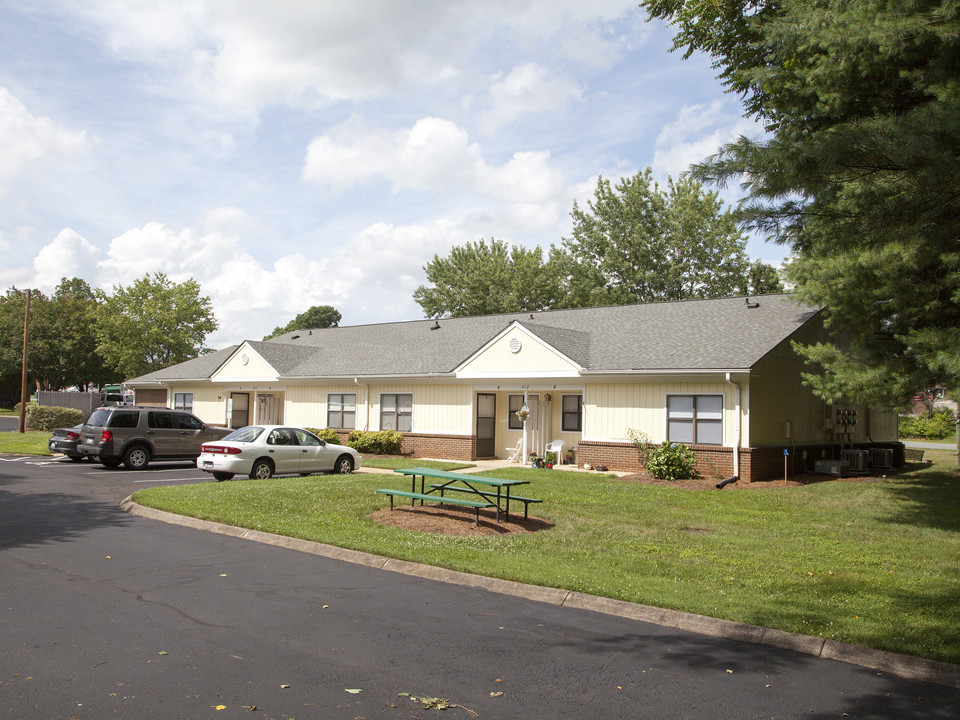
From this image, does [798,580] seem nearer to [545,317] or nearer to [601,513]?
[601,513]

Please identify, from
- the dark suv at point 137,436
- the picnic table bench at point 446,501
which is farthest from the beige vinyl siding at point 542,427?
the picnic table bench at point 446,501

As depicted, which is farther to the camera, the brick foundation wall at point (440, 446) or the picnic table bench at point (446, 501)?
the brick foundation wall at point (440, 446)

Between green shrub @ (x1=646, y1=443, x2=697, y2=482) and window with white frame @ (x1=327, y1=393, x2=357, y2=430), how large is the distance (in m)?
12.8

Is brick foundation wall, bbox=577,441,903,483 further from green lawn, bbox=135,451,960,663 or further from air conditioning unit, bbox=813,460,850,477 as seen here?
green lawn, bbox=135,451,960,663

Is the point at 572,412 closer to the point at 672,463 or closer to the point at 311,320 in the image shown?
the point at 672,463

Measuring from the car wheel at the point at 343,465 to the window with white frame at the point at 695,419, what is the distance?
28.5 feet

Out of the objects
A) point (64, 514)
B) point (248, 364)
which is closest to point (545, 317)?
point (248, 364)

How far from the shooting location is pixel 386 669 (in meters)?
5.47

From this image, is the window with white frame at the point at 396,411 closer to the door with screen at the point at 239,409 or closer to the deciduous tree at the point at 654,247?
the door with screen at the point at 239,409

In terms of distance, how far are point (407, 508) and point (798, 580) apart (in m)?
6.50

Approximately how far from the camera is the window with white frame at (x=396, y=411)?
1039 inches

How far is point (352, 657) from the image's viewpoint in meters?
5.71

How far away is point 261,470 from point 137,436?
569cm

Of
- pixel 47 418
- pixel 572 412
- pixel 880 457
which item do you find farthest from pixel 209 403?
pixel 880 457
